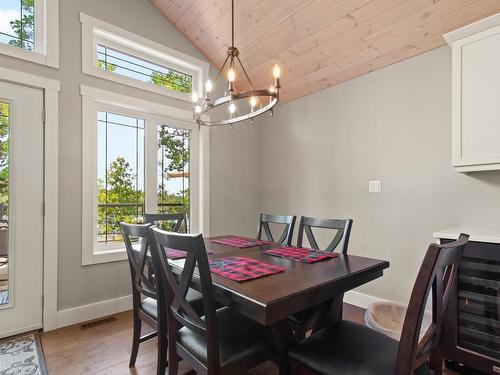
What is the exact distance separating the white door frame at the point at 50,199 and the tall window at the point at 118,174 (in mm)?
395

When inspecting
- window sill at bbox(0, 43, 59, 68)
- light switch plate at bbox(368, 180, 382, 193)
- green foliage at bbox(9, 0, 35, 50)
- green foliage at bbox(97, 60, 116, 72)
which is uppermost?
green foliage at bbox(9, 0, 35, 50)

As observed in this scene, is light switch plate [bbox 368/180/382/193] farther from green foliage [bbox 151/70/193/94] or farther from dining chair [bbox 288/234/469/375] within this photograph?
green foliage [bbox 151/70/193/94]

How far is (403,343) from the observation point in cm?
103

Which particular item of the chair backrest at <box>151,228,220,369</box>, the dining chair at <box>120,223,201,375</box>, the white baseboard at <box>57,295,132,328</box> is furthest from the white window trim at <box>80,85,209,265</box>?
the chair backrest at <box>151,228,220,369</box>

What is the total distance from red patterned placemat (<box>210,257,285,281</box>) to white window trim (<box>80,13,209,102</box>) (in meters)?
2.25

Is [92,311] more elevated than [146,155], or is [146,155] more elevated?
[146,155]

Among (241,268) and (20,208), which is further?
(20,208)

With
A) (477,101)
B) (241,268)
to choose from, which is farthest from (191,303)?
(477,101)

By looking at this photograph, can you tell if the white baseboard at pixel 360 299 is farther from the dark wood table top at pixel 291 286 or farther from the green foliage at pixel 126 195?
the green foliage at pixel 126 195

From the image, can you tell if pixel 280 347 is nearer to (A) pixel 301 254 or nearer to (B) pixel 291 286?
(B) pixel 291 286

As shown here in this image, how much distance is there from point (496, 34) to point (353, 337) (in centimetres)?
216

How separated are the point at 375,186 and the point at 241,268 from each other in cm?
194

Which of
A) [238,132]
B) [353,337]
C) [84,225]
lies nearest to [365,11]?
[238,132]

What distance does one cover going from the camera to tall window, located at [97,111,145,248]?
286 centimetres
